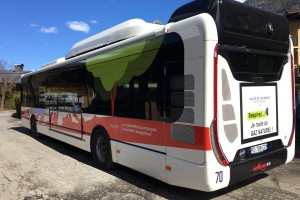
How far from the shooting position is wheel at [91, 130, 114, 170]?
735 centimetres

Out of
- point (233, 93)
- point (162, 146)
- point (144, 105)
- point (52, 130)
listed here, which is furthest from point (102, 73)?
point (52, 130)

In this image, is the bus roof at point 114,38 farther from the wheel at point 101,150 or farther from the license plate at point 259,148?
the license plate at point 259,148

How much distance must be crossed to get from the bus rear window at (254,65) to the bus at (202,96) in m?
0.02

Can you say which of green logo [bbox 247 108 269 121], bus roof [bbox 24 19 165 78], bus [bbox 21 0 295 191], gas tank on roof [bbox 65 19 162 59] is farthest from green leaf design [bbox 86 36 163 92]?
green logo [bbox 247 108 269 121]

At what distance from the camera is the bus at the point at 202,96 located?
15.5 ft

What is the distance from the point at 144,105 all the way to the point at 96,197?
1787 mm

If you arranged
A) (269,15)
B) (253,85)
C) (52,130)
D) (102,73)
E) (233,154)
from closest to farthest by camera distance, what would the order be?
1. (233,154)
2. (253,85)
3. (269,15)
4. (102,73)
5. (52,130)

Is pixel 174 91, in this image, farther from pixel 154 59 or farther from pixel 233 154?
pixel 233 154

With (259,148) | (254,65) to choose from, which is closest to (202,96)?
(254,65)

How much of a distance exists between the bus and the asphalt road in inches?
15.9

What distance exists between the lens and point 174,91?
5.20m

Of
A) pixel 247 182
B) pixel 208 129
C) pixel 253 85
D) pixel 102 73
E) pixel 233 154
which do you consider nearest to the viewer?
pixel 208 129

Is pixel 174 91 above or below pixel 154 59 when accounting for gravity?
below

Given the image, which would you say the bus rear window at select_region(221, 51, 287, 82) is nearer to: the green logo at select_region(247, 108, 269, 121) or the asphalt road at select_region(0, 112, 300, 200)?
the green logo at select_region(247, 108, 269, 121)
